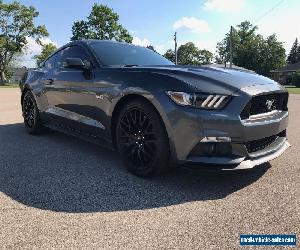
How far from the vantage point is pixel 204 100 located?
336cm

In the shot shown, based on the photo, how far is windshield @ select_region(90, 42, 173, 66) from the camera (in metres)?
4.68

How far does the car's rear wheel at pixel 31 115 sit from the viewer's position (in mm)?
6117

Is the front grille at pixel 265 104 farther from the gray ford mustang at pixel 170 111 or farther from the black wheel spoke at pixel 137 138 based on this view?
the black wheel spoke at pixel 137 138

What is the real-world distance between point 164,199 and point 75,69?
239cm

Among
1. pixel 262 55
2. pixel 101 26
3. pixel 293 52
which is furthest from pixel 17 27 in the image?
pixel 293 52

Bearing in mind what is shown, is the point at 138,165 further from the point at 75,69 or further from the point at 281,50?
the point at 281,50

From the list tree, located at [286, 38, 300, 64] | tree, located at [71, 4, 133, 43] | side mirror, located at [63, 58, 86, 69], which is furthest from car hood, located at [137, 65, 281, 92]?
tree, located at [286, 38, 300, 64]

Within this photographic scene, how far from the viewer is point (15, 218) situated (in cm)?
294

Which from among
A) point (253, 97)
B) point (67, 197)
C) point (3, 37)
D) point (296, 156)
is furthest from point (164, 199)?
point (3, 37)

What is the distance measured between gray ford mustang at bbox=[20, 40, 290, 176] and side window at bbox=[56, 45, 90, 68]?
31 mm

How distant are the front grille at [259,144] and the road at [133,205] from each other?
0.38 metres

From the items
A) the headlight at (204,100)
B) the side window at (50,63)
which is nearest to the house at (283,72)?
the side window at (50,63)

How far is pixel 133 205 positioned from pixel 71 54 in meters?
2.91

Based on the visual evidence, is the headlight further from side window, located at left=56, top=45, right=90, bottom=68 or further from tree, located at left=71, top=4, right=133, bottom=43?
tree, located at left=71, top=4, right=133, bottom=43
